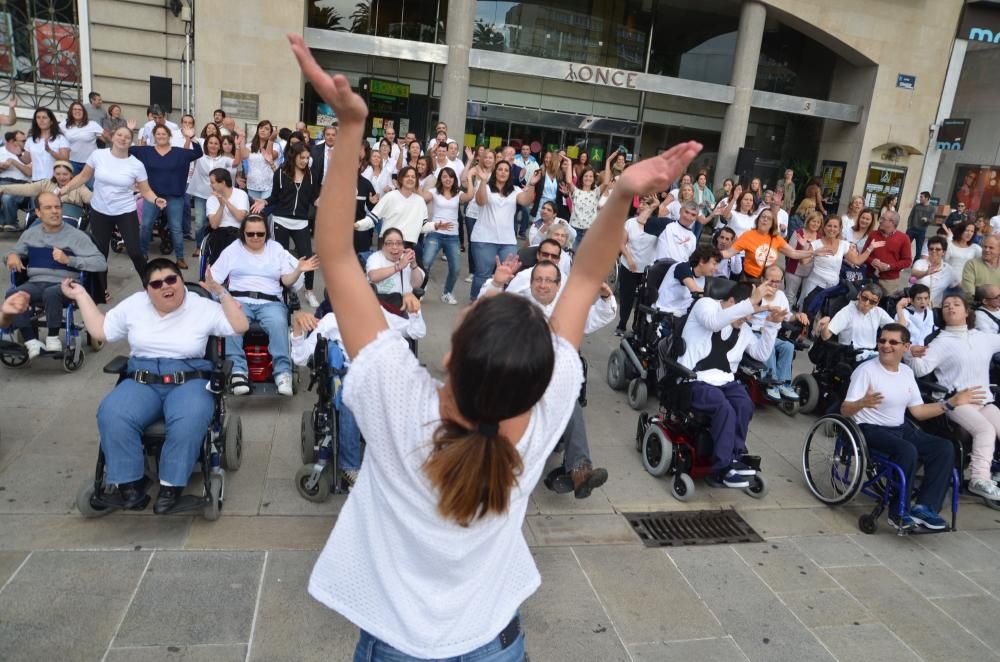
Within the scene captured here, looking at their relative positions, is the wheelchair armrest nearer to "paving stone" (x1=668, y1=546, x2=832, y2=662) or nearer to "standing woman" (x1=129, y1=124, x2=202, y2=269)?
"paving stone" (x1=668, y1=546, x2=832, y2=662)

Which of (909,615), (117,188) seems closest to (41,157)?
(117,188)

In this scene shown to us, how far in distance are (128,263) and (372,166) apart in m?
3.47

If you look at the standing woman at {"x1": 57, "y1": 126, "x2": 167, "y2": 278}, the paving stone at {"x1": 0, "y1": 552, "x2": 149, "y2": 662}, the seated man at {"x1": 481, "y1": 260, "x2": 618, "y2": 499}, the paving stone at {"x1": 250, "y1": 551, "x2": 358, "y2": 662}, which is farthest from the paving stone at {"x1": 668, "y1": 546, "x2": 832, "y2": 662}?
the standing woman at {"x1": 57, "y1": 126, "x2": 167, "y2": 278}

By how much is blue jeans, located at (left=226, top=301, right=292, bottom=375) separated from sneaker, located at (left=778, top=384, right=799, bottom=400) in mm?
4340

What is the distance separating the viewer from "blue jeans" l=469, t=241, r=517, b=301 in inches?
330

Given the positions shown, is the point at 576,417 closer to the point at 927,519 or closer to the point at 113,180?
the point at 927,519

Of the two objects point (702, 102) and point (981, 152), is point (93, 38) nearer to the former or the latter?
→ point (702, 102)

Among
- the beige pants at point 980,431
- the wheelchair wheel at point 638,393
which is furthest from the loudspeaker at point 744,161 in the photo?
the beige pants at point 980,431

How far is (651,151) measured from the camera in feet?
68.9

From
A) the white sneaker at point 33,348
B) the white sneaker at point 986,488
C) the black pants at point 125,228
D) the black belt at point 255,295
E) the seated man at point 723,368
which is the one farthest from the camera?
the black pants at point 125,228

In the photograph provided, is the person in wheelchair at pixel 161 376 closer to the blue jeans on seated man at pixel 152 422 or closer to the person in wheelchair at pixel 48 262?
the blue jeans on seated man at pixel 152 422

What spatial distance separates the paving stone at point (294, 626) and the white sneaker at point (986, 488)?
4.64 metres

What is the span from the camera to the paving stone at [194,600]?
3.08 m

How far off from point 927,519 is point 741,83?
17075 mm
